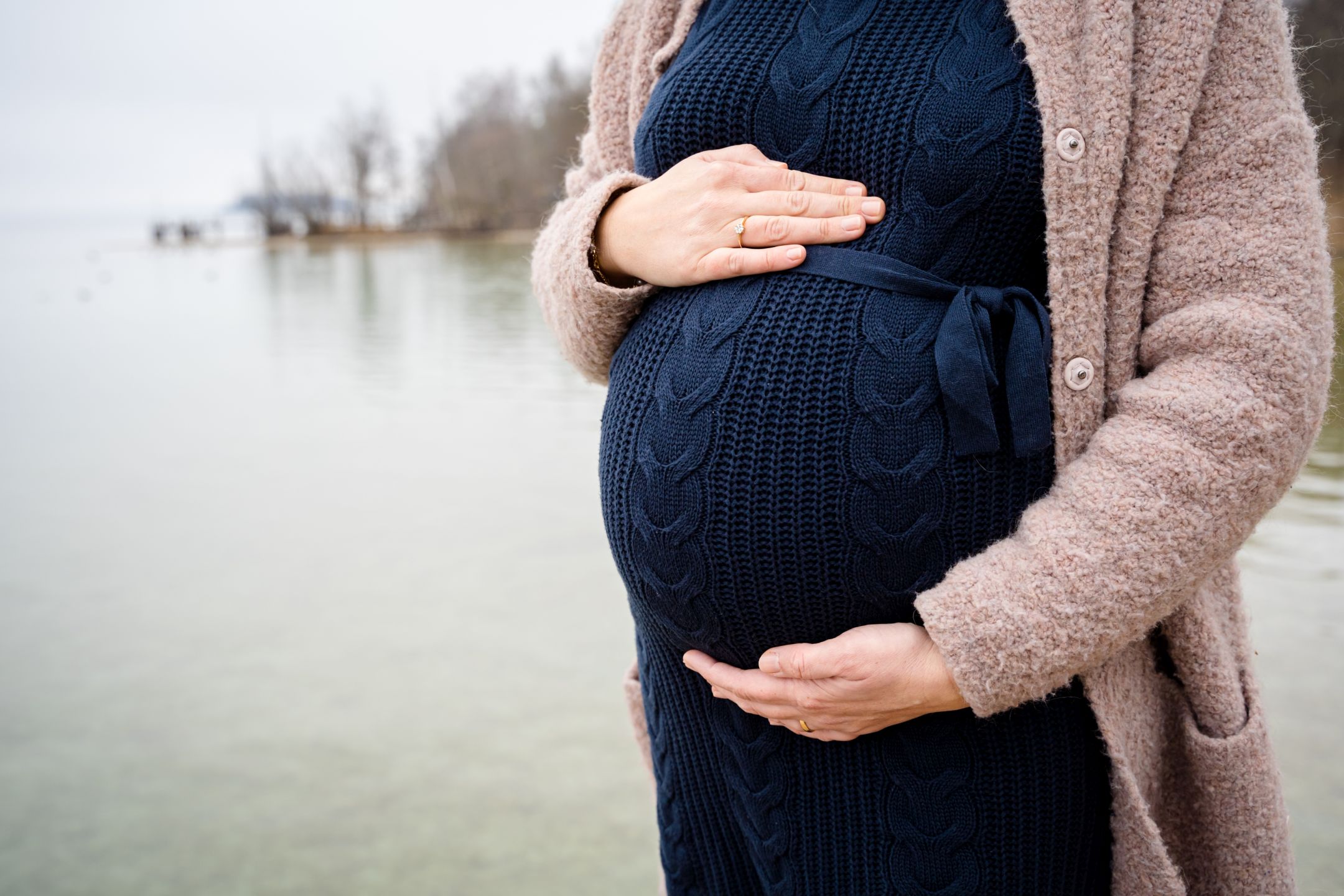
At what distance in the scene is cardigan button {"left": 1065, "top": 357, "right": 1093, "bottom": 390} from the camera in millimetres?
811

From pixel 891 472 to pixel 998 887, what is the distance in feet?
1.32

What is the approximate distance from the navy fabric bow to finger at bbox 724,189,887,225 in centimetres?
7

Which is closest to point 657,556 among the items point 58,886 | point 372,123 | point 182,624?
point 58,886

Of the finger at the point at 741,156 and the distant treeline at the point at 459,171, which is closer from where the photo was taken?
the finger at the point at 741,156

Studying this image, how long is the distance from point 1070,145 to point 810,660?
478 millimetres

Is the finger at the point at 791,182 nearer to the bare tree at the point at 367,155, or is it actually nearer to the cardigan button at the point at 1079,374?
the cardigan button at the point at 1079,374

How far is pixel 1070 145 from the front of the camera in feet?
2.58

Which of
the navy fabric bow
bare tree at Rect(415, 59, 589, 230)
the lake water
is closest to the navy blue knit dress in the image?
the navy fabric bow

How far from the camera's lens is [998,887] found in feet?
2.88

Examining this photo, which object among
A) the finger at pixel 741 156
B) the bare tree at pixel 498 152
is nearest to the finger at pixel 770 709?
the finger at pixel 741 156

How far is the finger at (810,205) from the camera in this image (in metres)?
0.87

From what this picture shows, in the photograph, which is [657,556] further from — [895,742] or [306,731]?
[306,731]

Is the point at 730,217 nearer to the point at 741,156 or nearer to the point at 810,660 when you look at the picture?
the point at 741,156

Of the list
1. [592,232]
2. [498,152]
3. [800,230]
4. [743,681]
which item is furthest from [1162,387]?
[498,152]
